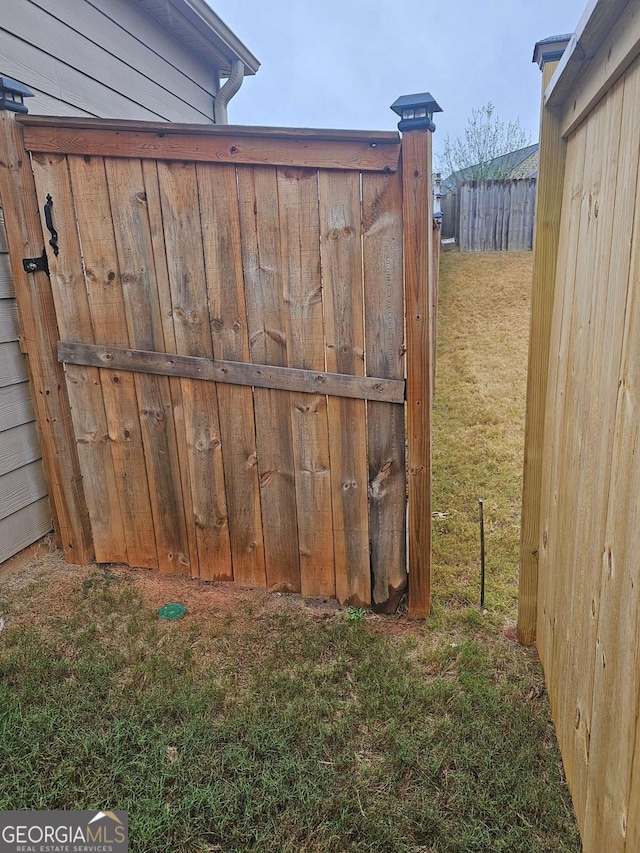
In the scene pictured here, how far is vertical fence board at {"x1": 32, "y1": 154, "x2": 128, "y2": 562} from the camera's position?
8.09 ft

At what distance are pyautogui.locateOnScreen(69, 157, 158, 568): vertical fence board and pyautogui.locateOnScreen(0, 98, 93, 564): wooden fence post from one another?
0.21 meters

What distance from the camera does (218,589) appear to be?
2.74m

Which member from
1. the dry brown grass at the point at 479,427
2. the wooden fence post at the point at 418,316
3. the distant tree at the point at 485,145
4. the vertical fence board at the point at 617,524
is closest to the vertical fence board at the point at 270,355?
the wooden fence post at the point at 418,316

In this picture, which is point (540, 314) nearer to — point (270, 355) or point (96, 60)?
point (270, 355)

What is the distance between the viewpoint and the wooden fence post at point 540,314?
194 centimetres

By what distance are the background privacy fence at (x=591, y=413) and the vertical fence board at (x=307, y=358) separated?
841 mm

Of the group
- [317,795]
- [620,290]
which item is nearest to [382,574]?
[317,795]

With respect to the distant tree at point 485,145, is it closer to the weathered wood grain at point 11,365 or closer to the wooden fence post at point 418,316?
the wooden fence post at point 418,316

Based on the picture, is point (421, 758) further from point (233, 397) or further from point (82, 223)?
point (82, 223)

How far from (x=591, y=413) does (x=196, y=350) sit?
168 centimetres

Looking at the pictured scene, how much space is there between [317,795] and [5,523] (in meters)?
2.02

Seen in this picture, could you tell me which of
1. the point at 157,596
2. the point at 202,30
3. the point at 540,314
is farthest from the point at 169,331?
the point at 202,30

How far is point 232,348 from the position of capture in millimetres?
2484
